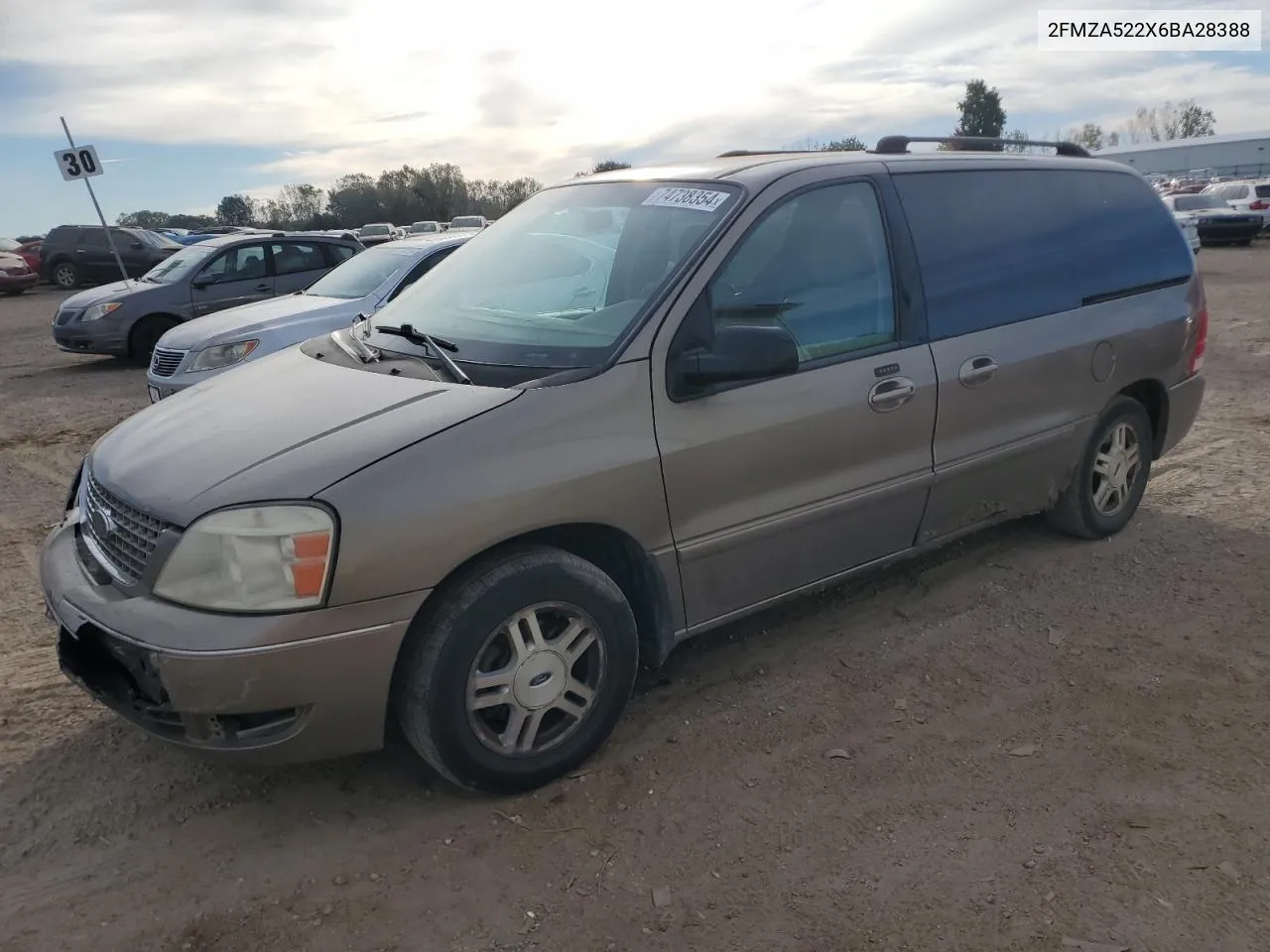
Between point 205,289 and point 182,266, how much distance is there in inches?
22.8

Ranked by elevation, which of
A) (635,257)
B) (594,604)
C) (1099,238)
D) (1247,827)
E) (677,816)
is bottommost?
(1247,827)

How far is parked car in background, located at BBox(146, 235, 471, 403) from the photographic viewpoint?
7949 millimetres

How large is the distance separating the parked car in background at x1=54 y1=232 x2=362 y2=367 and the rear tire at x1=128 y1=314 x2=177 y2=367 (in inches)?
0.4

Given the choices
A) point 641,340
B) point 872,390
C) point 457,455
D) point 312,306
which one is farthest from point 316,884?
point 312,306

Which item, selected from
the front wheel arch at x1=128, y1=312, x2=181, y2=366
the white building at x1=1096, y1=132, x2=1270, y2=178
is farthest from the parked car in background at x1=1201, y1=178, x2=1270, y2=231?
the white building at x1=1096, y1=132, x2=1270, y2=178

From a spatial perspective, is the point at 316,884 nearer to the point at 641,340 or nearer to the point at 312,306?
the point at 641,340

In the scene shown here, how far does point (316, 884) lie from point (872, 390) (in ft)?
7.99

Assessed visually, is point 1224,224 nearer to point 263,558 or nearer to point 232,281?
point 232,281

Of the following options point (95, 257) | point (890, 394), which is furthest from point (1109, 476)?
point (95, 257)

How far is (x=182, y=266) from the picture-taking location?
473 inches

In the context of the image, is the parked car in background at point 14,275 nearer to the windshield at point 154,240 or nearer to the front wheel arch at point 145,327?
the windshield at point 154,240

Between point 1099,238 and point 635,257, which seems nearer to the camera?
point 635,257

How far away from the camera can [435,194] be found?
216 feet

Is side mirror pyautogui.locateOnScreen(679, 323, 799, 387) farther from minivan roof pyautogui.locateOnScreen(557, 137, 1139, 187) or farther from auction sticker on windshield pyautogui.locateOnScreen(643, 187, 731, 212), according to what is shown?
minivan roof pyautogui.locateOnScreen(557, 137, 1139, 187)
